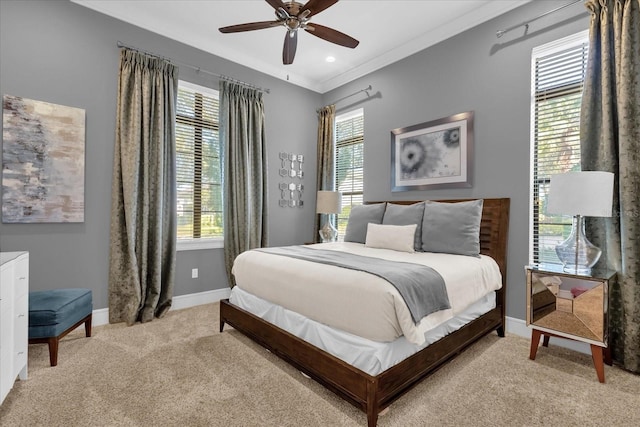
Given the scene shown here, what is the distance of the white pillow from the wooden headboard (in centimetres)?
67

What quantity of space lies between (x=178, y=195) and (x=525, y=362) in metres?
3.72

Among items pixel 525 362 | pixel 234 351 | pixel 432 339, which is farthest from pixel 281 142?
pixel 525 362

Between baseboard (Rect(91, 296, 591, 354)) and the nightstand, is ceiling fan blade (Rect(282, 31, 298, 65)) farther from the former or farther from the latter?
baseboard (Rect(91, 296, 591, 354))

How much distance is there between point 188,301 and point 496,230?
11.3 feet

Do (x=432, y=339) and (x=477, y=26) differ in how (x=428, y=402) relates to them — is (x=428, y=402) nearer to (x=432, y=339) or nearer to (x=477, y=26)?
(x=432, y=339)

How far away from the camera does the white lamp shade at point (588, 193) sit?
2051 mm

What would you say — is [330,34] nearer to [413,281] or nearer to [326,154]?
[413,281]

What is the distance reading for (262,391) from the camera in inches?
73.9

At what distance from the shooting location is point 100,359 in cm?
228

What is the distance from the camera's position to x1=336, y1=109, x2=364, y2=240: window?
4.48 metres

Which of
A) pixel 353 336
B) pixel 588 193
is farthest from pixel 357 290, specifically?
pixel 588 193

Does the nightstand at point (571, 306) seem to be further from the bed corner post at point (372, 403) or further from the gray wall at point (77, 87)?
the gray wall at point (77, 87)

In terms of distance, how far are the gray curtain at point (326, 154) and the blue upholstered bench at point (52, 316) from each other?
10.0ft

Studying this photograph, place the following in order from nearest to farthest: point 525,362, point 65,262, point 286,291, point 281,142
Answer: point 286,291
point 525,362
point 65,262
point 281,142
